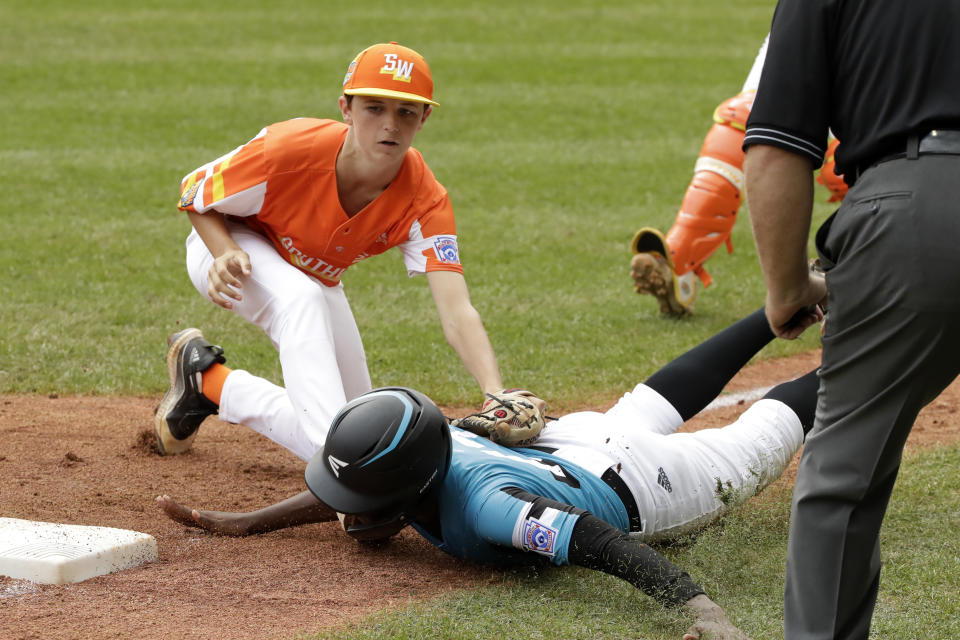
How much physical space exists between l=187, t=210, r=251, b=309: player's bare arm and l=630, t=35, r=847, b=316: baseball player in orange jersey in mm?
3300

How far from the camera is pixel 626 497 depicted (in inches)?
157

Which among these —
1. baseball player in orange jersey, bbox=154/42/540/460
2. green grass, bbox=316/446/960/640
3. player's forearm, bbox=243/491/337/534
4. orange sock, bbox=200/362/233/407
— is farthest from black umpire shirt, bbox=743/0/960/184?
orange sock, bbox=200/362/233/407

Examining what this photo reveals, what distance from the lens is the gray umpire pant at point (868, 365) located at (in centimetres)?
247

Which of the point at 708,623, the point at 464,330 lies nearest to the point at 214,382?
the point at 464,330

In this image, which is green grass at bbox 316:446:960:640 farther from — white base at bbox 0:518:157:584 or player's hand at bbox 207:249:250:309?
player's hand at bbox 207:249:250:309

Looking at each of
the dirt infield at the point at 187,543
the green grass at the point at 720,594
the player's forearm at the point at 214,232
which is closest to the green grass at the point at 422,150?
the dirt infield at the point at 187,543

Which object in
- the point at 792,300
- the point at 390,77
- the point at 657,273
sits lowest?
the point at 657,273

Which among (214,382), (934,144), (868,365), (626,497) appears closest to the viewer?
(934,144)

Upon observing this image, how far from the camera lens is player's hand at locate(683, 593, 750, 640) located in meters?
3.14

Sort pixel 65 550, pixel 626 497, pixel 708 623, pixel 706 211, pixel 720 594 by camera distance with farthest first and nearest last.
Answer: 1. pixel 706 211
2. pixel 626 497
3. pixel 65 550
4. pixel 720 594
5. pixel 708 623

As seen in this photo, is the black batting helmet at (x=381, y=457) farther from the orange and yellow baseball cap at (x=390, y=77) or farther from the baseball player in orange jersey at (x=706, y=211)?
the baseball player in orange jersey at (x=706, y=211)

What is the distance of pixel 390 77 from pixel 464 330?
3.43 feet

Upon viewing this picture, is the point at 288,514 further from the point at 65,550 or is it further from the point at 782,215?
the point at 782,215

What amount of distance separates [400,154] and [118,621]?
214 centimetres
